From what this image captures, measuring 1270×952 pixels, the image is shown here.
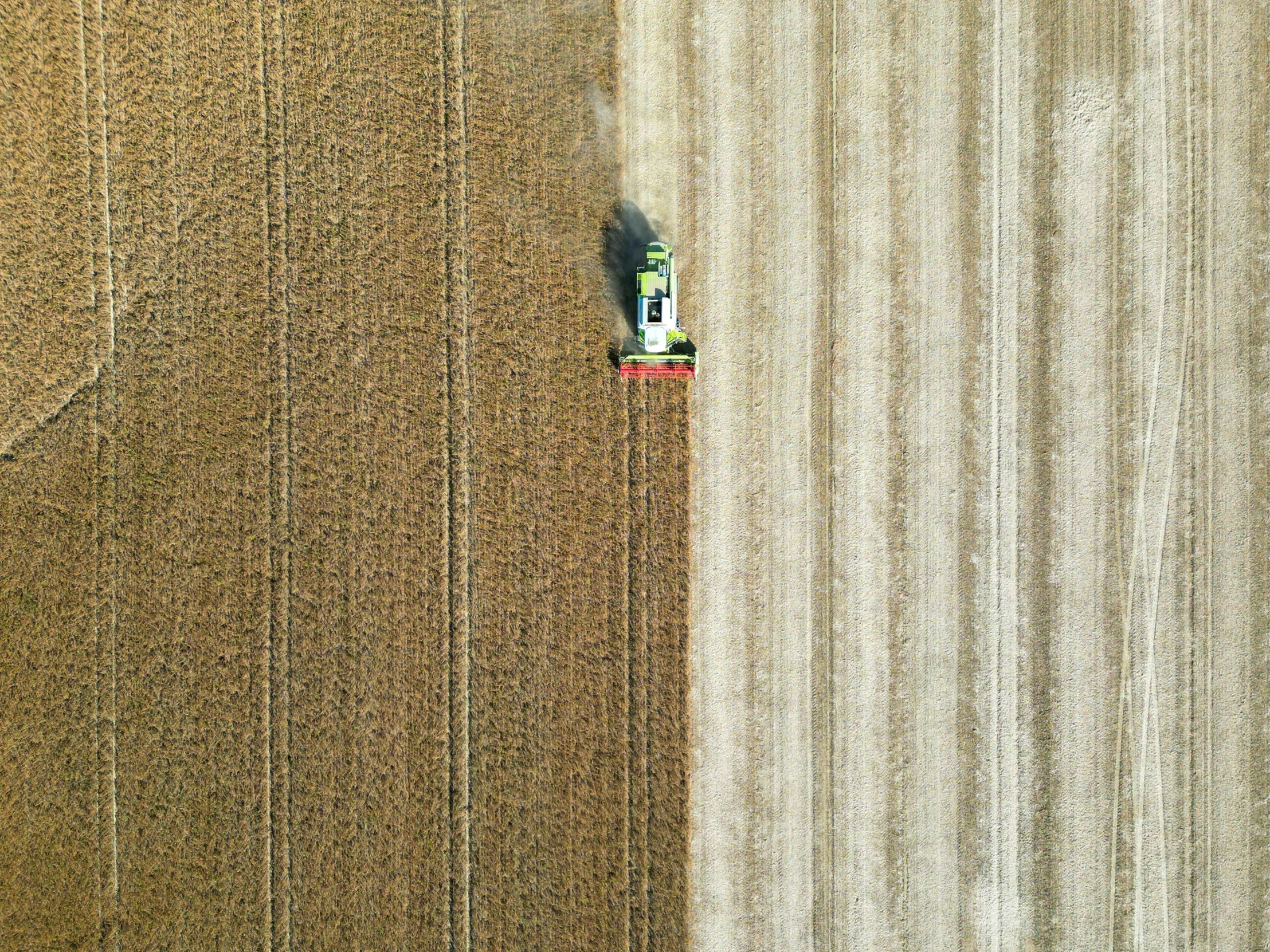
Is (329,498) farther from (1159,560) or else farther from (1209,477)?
(1209,477)

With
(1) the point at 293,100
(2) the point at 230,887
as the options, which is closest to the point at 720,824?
(2) the point at 230,887

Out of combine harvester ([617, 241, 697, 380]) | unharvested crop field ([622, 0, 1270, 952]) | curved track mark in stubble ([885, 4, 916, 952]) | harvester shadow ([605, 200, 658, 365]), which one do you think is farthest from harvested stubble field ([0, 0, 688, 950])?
curved track mark in stubble ([885, 4, 916, 952])

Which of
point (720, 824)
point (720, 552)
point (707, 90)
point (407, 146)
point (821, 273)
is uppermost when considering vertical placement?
point (707, 90)

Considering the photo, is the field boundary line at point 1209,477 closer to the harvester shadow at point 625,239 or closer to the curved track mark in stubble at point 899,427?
the curved track mark in stubble at point 899,427

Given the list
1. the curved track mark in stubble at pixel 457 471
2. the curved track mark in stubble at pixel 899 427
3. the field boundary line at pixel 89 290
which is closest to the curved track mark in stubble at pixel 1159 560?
the curved track mark in stubble at pixel 899 427

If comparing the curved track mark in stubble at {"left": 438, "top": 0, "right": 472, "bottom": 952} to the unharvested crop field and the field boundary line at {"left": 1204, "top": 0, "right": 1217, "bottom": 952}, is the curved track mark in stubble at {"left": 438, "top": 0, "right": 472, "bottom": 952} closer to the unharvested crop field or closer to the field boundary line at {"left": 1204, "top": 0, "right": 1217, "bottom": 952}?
the unharvested crop field

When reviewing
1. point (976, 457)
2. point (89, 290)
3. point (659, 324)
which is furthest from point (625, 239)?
point (89, 290)

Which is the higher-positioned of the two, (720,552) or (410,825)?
(720,552)

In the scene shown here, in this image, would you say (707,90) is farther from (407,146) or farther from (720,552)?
(720,552)
